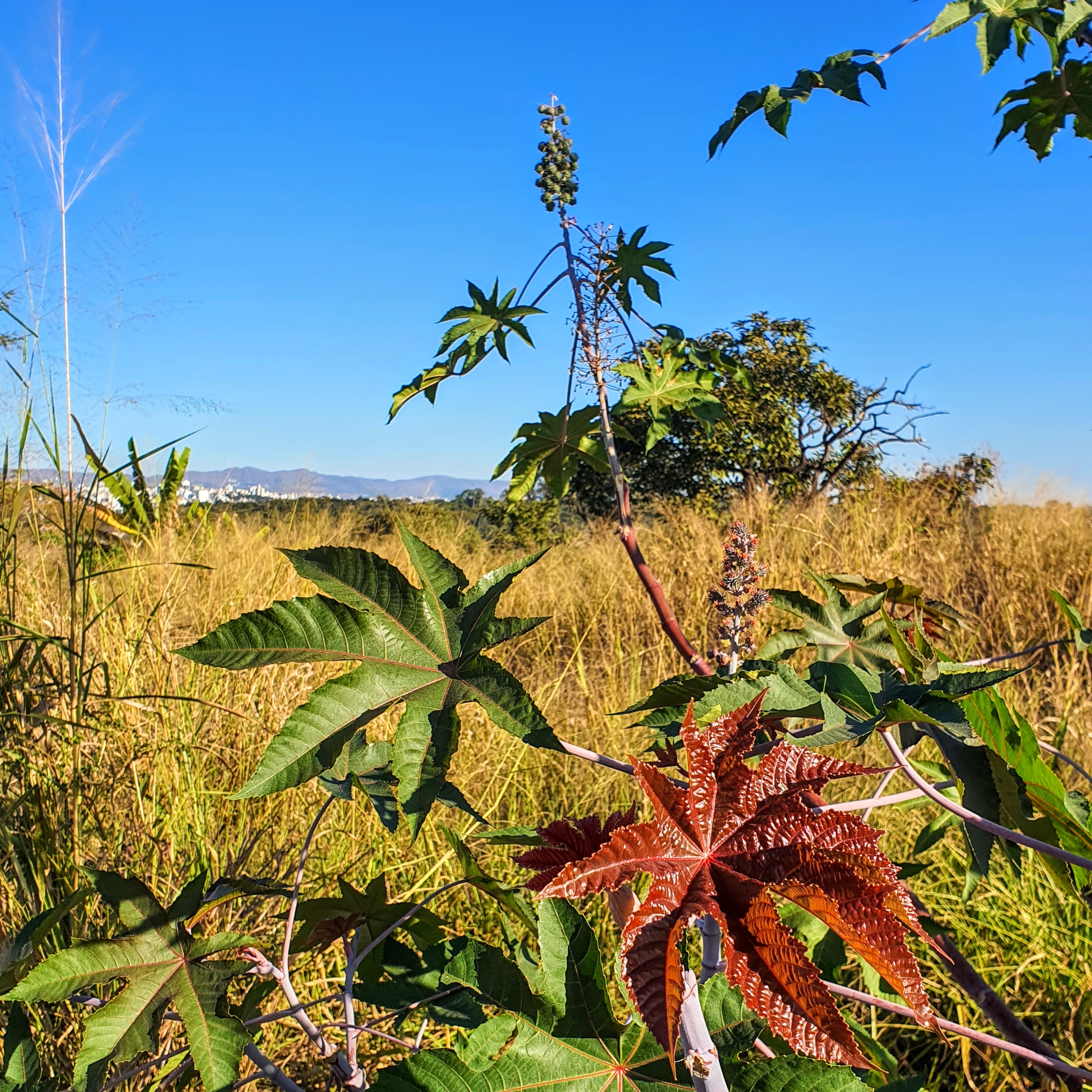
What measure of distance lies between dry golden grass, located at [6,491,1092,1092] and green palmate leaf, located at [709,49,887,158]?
4.41 ft

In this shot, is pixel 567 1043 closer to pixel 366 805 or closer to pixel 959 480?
pixel 366 805

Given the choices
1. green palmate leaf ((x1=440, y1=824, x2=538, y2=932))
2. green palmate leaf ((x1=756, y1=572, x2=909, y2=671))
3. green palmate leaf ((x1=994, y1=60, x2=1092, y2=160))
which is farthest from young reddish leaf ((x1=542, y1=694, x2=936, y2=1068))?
green palmate leaf ((x1=994, y1=60, x2=1092, y2=160))

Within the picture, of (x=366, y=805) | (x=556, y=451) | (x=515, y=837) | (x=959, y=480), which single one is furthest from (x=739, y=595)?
(x=959, y=480)

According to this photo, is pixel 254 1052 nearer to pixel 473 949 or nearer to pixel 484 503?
pixel 473 949

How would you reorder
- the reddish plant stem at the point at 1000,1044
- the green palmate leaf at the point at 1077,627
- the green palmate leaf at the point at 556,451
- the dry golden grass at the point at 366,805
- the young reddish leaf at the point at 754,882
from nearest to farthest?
the young reddish leaf at the point at 754,882
the reddish plant stem at the point at 1000,1044
the green palmate leaf at the point at 1077,627
the green palmate leaf at the point at 556,451
the dry golden grass at the point at 366,805

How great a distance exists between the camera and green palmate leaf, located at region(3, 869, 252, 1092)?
26.8 inches

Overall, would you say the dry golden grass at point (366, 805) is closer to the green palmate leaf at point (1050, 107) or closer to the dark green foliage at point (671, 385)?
the dark green foliage at point (671, 385)

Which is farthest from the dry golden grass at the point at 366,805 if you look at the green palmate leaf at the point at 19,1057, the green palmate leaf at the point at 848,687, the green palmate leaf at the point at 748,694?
the green palmate leaf at the point at 848,687

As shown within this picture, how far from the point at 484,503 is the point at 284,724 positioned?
44.5ft

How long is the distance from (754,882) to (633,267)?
115cm

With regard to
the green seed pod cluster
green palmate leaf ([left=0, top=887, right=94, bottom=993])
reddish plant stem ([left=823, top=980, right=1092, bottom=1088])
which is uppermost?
the green seed pod cluster

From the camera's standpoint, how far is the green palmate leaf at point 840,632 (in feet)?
3.51

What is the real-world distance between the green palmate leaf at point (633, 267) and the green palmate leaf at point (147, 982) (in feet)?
3.23

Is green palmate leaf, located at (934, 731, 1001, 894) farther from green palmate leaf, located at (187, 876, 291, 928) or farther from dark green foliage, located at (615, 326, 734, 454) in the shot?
dark green foliage, located at (615, 326, 734, 454)
